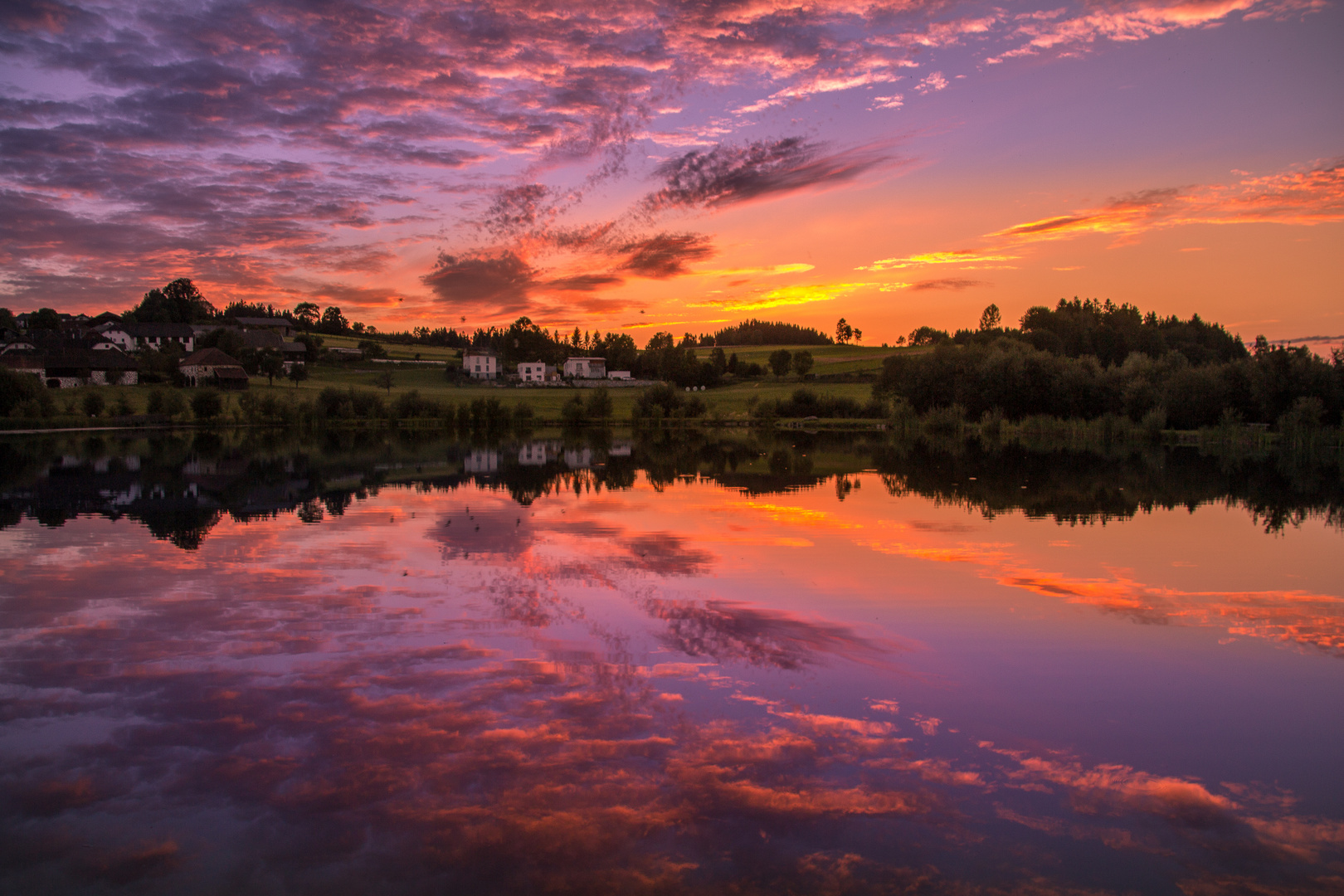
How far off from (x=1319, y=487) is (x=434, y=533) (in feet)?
99.3

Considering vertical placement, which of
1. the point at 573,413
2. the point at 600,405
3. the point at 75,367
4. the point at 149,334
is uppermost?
the point at 149,334

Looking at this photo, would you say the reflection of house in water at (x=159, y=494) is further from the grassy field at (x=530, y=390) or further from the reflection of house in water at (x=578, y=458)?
the grassy field at (x=530, y=390)

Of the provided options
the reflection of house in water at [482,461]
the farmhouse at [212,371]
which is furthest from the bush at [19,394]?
the reflection of house in water at [482,461]

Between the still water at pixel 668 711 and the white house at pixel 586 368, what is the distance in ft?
421

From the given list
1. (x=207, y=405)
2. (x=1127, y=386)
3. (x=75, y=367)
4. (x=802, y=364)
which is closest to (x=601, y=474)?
(x=1127, y=386)

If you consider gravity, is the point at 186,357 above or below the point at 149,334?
below

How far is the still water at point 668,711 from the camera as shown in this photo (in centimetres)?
531

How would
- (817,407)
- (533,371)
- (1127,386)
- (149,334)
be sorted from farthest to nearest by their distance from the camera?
(533,371)
(149,334)
(817,407)
(1127,386)

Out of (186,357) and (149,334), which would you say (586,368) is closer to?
(186,357)

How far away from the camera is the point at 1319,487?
27891 millimetres

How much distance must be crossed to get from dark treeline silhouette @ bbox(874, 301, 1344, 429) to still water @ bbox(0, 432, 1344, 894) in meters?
42.8

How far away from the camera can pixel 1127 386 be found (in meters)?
60.7

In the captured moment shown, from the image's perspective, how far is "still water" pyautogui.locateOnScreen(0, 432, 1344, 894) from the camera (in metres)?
5.31

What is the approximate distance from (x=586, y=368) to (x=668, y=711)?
140312 millimetres
